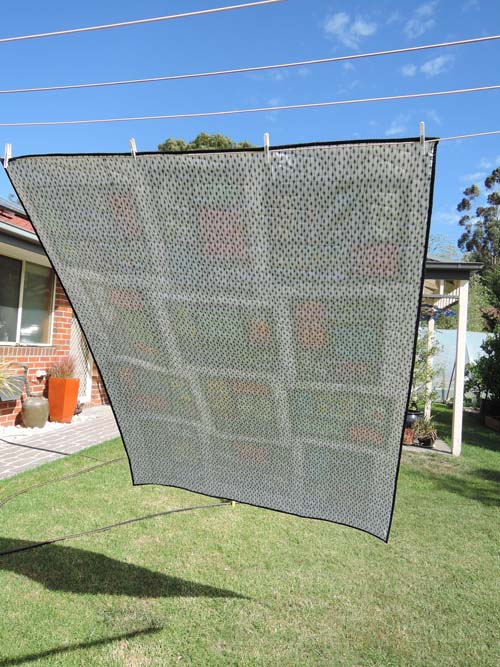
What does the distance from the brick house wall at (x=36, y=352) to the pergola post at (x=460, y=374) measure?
4.77 meters

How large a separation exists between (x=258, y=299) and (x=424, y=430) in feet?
22.0

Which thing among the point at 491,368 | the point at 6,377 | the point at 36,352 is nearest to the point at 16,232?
the point at 6,377

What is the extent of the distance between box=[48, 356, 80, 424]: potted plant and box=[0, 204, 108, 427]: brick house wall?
0.20 metres

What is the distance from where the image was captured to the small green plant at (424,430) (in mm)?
7398

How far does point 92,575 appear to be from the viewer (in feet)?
9.70

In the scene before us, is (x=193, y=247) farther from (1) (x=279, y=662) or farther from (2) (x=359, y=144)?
(1) (x=279, y=662)

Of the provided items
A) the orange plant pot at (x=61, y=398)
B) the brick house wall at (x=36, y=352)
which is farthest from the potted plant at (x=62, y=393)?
the brick house wall at (x=36, y=352)

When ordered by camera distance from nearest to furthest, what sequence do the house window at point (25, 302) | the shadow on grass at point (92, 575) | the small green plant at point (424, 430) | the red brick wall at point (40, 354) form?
the shadow on grass at point (92, 575) < the red brick wall at point (40, 354) < the house window at point (25, 302) < the small green plant at point (424, 430)

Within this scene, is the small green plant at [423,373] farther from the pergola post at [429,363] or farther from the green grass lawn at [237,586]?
the green grass lawn at [237,586]

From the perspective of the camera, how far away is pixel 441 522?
4148 millimetres

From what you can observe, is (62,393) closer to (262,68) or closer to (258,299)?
(262,68)

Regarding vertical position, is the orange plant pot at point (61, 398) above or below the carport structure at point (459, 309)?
below

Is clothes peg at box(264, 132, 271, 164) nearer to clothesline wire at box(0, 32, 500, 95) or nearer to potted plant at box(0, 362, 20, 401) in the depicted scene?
clothesline wire at box(0, 32, 500, 95)

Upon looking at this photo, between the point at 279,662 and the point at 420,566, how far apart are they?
1456mm
